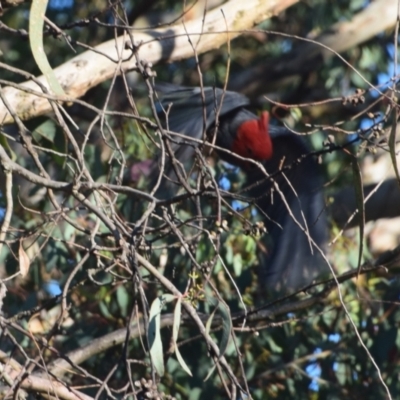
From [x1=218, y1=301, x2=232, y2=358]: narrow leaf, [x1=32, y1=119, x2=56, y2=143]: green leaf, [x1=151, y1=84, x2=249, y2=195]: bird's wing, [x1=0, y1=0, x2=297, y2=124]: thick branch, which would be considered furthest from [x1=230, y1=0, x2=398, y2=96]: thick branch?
[x1=218, y1=301, x2=232, y2=358]: narrow leaf

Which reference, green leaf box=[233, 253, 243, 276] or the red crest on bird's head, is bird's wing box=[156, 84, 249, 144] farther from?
green leaf box=[233, 253, 243, 276]

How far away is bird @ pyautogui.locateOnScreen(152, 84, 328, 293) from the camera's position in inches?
156

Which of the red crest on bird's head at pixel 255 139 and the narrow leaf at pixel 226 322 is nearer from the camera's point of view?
the narrow leaf at pixel 226 322

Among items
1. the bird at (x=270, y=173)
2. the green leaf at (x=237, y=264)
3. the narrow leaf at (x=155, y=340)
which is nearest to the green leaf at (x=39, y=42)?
the narrow leaf at (x=155, y=340)

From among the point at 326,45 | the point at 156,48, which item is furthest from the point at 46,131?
the point at 326,45

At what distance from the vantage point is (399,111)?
204cm

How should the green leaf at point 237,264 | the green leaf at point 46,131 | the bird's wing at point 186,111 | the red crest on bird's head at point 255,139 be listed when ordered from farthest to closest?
the red crest on bird's head at point 255,139 < the bird's wing at point 186,111 < the green leaf at point 237,264 < the green leaf at point 46,131

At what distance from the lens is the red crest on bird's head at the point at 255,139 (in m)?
4.79

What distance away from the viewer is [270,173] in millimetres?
4547

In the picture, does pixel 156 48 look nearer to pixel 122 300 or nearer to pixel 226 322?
pixel 122 300

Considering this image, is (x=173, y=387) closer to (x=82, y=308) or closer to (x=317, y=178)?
(x=82, y=308)

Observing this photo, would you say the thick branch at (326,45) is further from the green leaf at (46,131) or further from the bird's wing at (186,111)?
the green leaf at (46,131)

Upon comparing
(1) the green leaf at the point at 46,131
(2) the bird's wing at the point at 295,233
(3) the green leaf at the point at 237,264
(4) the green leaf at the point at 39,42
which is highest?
(2) the bird's wing at the point at 295,233

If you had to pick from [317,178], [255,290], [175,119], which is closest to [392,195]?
[317,178]
